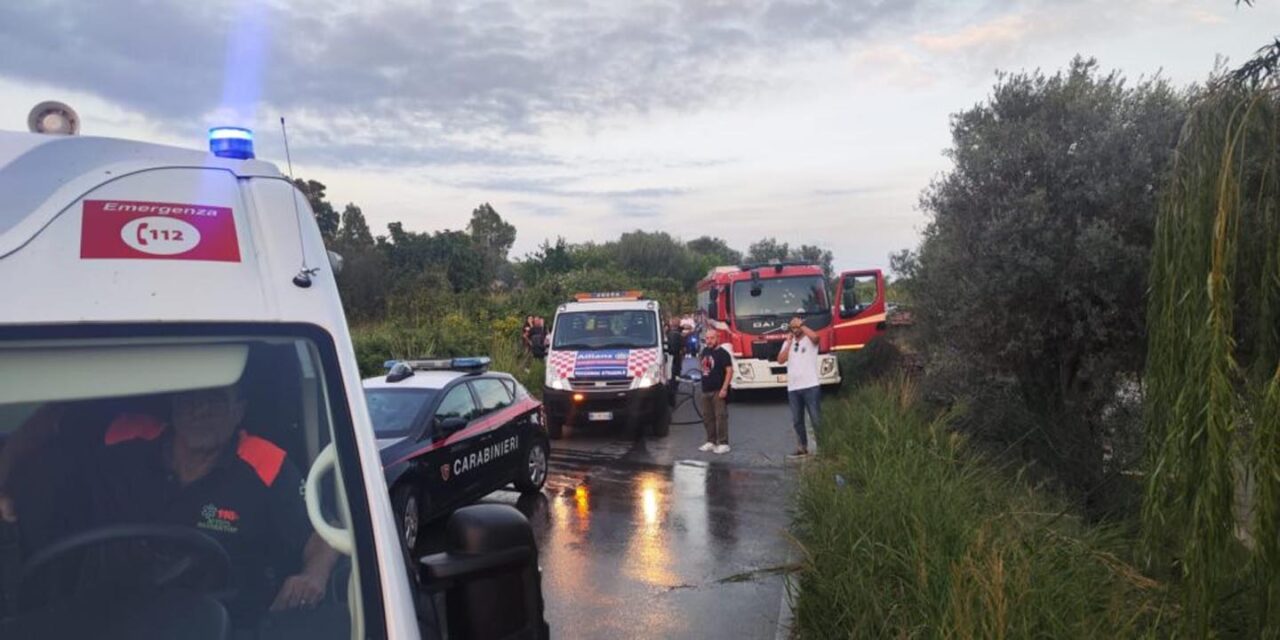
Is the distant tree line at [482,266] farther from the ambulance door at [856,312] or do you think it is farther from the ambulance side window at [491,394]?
the ambulance door at [856,312]

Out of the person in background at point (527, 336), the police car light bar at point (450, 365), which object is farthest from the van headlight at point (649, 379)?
the person in background at point (527, 336)

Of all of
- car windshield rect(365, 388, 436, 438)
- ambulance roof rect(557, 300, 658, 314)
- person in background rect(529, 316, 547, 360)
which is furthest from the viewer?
person in background rect(529, 316, 547, 360)

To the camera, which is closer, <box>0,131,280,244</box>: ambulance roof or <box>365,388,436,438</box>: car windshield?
<box>0,131,280,244</box>: ambulance roof

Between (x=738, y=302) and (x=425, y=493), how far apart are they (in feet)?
38.0

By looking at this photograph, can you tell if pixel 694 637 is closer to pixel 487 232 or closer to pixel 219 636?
pixel 219 636

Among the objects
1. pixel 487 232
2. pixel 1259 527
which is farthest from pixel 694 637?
pixel 487 232

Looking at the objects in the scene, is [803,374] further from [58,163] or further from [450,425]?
[58,163]

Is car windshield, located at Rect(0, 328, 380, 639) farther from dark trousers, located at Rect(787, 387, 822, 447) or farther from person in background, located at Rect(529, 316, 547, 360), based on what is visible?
person in background, located at Rect(529, 316, 547, 360)

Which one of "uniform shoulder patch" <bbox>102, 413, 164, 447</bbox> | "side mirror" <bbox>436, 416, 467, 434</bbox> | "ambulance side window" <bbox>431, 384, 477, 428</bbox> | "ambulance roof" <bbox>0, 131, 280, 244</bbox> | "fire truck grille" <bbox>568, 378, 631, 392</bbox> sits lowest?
"fire truck grille" <bbox>568, 378, 631, 392</bbox>

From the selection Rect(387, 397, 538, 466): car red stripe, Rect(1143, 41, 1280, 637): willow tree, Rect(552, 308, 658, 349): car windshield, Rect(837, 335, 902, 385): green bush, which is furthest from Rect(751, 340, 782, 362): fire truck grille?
Rect(1143, 41, 1280, 637): willow tree

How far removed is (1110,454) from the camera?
912 centimetres

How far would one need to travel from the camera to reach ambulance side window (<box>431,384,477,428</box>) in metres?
8.34

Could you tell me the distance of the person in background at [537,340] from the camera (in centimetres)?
1617

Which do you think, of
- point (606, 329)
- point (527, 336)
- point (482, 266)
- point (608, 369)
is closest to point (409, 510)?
point (608, 369)
